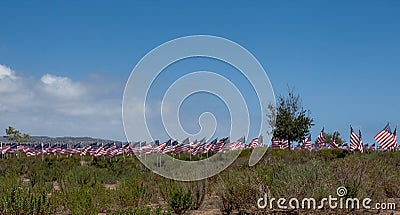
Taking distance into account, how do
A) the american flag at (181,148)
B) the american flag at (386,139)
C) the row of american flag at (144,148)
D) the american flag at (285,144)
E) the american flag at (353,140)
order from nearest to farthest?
the row of american flag at (144,148) → the american flag at (353,140) → the american flag at (386,139) → the american flag at (181,148) → the american flag at (285,144)

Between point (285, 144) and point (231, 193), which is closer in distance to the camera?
point (231, 193)

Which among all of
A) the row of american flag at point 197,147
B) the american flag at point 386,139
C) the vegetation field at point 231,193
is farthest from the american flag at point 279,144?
the vegetation field at point 231,193

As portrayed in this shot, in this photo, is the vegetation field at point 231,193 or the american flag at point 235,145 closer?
the vegetation field at point 231,193

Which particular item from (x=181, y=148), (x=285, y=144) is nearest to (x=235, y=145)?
(x=181, y=148)

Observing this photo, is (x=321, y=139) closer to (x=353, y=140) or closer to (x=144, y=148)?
(x=353, y=140)

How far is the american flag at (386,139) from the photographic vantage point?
109ft

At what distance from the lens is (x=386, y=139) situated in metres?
33.4

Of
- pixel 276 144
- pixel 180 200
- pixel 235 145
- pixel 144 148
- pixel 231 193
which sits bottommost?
pixel 180 200

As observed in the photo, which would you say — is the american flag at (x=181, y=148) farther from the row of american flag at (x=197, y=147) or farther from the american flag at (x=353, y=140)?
the american flag at (x=353, y=140)

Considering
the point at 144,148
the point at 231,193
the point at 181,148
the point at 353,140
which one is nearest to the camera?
the point at 231,193

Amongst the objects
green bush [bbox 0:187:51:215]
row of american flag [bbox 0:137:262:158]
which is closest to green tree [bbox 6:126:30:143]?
row of american flag [bbox 0:137:262:158]

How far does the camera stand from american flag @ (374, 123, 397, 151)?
33.2 meters

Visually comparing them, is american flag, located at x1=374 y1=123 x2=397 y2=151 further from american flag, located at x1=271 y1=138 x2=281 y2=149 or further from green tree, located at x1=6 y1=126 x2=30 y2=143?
green tree, located at x1=6 y1=126 x2=30 y2=143

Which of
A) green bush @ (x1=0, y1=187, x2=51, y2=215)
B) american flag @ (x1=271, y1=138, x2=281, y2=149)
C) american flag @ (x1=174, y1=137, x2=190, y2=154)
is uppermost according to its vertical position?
american flag @ (x1=271, y1=138, x2=281, y2=149)
